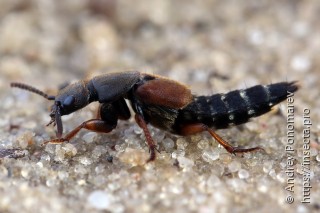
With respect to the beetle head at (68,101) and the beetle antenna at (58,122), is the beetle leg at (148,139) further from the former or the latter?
the beetle antenna at (58,122)

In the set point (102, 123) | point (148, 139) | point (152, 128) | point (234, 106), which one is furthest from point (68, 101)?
point (234, 106)

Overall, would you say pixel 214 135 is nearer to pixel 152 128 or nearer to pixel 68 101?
pixel 152 128

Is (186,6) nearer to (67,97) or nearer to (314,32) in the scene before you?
(314,32)

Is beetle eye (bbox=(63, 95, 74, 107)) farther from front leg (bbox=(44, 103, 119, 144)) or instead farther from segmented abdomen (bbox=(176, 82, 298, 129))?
segmented abdomen (bbox=(176, 82, 298, 129))

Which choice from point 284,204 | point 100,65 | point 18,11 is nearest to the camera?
point 284,204

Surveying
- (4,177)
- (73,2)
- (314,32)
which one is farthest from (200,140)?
(73,2)

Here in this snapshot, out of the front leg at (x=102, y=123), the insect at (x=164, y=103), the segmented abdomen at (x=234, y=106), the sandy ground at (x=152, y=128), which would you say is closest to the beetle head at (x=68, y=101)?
the insect at (x=164, y=103)
